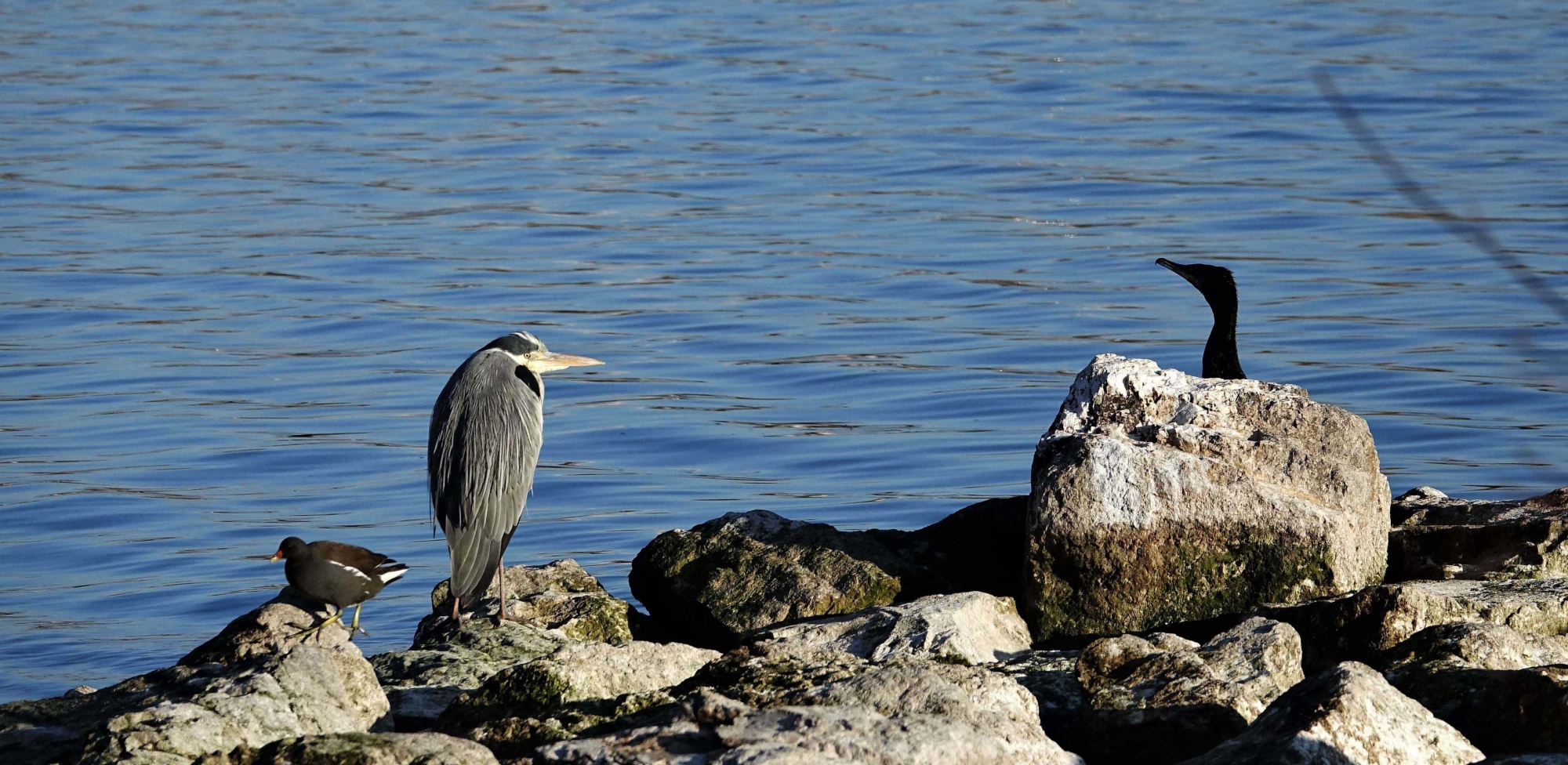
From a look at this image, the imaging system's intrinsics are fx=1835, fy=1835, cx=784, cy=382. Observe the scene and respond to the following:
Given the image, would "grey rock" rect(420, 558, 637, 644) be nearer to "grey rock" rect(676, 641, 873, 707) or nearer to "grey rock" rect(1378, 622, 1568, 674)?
"grey rock" rect(676, 641, 873, 707)

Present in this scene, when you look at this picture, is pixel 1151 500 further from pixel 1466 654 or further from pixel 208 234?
pixel 208 234

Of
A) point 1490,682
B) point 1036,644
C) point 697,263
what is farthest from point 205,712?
point 697,263

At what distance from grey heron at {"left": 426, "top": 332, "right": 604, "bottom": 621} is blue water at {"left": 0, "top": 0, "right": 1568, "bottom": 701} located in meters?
1.45

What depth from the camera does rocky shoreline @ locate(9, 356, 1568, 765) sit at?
4.14m

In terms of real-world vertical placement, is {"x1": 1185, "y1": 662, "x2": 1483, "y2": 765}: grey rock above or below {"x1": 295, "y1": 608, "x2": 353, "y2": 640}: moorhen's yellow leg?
above

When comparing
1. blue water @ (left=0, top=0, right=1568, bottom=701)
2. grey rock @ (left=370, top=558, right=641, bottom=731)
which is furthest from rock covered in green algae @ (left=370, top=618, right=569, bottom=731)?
blue water @ (left=0, top=0, right=1568, bottom=701)

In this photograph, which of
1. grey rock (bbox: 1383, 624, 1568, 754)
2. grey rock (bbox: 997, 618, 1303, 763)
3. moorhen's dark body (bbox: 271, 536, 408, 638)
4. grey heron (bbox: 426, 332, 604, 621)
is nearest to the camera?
grey rock (bbox: 1383, 624, 1568, 754)

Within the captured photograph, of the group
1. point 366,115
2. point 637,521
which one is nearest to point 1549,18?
point 366,115

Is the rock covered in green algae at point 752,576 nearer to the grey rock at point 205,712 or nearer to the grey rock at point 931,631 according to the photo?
the grey rock at point 931,631

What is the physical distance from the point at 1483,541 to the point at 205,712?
4213mm

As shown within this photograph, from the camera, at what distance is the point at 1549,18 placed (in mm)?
26797

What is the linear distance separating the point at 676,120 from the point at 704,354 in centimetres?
968

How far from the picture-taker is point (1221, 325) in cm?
786

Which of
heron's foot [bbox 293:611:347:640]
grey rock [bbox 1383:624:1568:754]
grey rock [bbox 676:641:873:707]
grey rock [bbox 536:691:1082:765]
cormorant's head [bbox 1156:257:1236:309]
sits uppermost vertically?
cormorant's head [bbox 1156:257:1236:309]
